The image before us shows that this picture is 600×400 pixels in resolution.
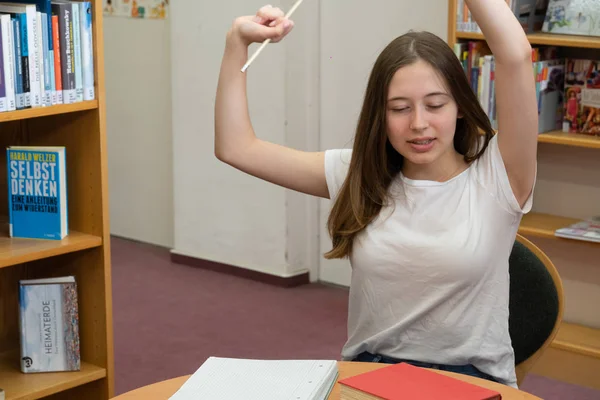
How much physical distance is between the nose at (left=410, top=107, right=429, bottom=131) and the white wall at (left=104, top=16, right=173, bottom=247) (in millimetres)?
3420

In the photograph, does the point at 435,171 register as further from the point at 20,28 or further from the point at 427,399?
the point at 20,28

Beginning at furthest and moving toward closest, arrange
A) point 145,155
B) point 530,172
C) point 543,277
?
point 145,155 < point 543,277 < point 530,172

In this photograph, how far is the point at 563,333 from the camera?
3557 millimetres

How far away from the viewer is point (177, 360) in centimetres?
366

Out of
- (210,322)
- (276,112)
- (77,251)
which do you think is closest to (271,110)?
(276,112)

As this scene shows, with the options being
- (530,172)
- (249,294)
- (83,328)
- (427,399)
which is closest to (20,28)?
(83,328)

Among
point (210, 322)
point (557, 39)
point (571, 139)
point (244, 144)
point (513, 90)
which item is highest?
point (557, 39)

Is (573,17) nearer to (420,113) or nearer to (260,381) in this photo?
(420,113)

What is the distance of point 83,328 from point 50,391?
0.24m

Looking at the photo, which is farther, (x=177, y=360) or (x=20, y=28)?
(x=177, y=360)

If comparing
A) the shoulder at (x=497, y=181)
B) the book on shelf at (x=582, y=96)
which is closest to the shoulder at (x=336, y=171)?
the shoulder at (x=497, y=181)

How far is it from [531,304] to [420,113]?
52 cm

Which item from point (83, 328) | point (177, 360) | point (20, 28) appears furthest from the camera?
point (177, 360)

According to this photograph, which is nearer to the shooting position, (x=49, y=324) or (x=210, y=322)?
(x=49, y=324)
